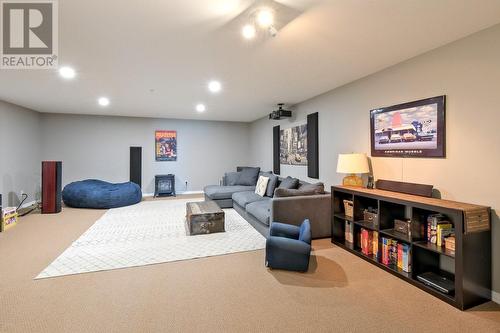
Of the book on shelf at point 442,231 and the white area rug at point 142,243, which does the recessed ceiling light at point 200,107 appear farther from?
the book on shelf at point 442,231

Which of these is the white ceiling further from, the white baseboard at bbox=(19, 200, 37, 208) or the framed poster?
the framed poster

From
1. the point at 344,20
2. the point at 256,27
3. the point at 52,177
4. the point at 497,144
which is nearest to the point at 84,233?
the point at 52,177

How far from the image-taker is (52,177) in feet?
17.2

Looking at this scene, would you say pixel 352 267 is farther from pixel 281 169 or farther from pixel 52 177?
pixel 52 177

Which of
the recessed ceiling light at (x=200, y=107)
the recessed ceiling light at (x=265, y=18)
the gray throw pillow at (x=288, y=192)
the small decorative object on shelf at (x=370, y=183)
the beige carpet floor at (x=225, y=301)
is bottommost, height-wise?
the beige carpet floor at (x=225, y=301)

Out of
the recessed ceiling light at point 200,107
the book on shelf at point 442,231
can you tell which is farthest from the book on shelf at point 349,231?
the recessed ceiling light at point 200,107

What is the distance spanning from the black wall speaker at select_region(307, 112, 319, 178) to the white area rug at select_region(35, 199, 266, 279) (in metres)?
1.65

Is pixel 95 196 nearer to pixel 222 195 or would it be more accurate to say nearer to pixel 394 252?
pixel 222 195

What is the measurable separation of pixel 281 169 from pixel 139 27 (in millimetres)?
4534

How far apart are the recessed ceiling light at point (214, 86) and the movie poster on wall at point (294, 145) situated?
197 centimetres

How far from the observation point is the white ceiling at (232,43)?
195cm

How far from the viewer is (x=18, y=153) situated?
5605 millimetres

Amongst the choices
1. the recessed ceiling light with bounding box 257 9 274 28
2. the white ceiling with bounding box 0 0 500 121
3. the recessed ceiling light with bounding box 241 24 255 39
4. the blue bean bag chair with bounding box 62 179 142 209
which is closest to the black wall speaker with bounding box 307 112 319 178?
the white ceiling with bounding box 0 0 500 121

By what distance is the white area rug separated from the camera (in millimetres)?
2898
